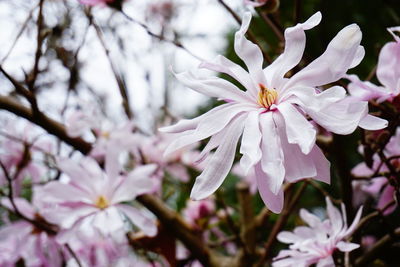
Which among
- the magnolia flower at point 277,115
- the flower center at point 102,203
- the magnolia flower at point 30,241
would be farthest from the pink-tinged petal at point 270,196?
the magnolia flower at point 30,241

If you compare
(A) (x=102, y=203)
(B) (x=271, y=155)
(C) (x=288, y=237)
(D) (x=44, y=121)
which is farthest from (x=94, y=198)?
(B) (x=271, y=155)

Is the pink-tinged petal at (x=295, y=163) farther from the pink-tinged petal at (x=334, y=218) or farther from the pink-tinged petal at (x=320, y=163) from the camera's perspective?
the pink-tinged petal at (x=334, y=218)

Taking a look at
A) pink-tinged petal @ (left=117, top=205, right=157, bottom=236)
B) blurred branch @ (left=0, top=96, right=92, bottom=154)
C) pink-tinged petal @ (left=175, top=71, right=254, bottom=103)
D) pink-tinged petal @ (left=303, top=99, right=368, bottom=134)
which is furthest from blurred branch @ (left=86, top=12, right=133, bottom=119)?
pink-tinged petal @ (left=303, top=99, right=368, bottom=134)

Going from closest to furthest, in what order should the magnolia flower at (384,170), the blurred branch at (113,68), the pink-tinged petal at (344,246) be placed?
the pink-tinged petal at (344,246), the magnolia flower at (384,170), the blurred branch at (113,68)

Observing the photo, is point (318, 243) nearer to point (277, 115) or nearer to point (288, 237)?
point (288, 237)

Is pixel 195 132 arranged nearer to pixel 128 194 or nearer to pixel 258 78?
pixel 258 78
